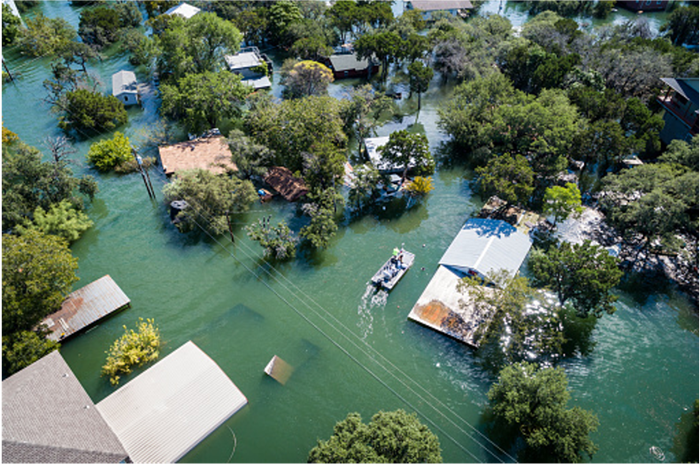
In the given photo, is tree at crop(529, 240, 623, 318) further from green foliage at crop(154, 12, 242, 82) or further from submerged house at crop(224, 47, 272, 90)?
submerged house at crop(224, 47, 272, 90)

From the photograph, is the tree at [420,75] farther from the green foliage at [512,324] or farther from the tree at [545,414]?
the tree at [545,414]

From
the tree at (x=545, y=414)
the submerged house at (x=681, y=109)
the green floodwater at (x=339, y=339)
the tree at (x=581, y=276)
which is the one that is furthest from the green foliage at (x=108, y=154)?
the submerged house at (x=681, y=109)

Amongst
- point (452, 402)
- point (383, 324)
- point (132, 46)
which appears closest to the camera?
point (452, 402)

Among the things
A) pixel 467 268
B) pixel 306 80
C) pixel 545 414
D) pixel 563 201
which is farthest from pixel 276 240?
pixel 306 80

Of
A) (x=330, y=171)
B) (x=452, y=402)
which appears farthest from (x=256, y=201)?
(x=452, y=402)

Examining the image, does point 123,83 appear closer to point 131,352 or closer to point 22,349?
point 22,349

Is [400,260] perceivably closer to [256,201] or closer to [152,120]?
[256,201]
